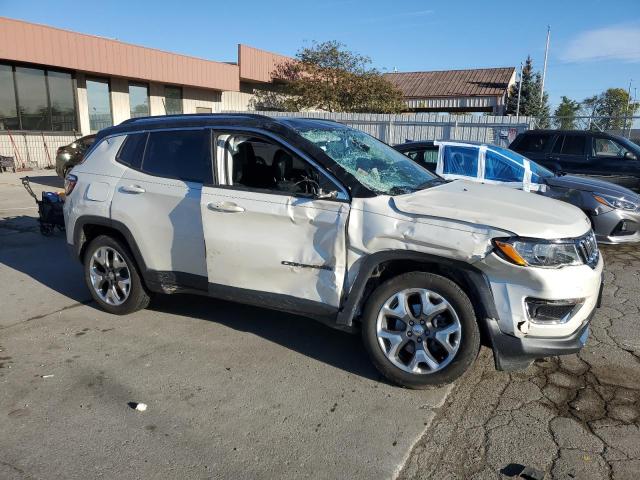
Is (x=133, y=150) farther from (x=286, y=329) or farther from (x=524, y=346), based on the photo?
(x=524, y=346)

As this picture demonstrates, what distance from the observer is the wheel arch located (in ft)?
10.1

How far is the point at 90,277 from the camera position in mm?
4797

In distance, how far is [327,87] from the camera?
2642 centimetres

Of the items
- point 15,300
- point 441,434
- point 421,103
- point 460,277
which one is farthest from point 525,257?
point 421,103

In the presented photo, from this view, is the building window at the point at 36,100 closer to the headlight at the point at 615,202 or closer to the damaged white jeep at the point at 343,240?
the damaged white jeep at the point at 343,240

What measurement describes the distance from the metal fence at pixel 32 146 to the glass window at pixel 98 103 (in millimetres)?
1189

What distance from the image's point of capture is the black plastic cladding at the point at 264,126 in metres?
3.45

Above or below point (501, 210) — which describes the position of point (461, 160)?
above

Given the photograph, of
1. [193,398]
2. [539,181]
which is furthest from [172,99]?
[193,398]

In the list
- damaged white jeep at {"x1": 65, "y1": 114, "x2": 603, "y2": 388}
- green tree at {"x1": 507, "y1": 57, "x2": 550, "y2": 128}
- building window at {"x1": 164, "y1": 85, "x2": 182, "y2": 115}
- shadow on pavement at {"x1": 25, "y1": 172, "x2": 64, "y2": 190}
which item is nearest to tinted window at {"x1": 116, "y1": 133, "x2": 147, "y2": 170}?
damaged white jeep at {"x1": 65, "y1": 114, "x2": 603, "y2": 388}

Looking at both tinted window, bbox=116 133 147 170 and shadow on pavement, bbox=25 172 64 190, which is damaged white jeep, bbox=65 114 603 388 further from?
shadow on pavement, bbox=25 172 64 190

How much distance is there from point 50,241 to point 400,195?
6366 millimetres

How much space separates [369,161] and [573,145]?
7.67 meters

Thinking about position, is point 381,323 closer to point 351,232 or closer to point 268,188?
point 351,232
